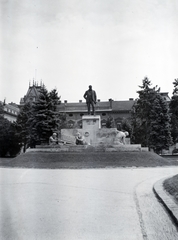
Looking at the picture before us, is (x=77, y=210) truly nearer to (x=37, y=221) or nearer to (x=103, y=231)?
(x=37, y=221)

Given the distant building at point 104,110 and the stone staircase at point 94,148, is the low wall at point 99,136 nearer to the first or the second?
the stone staircase at point 94,148

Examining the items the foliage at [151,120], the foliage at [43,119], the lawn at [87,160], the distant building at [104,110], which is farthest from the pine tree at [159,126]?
the distant building at [104,110]

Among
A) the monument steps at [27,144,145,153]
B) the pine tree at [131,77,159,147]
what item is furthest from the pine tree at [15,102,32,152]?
the monument steps at [27,144,145,153]

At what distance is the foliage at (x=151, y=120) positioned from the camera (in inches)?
1731

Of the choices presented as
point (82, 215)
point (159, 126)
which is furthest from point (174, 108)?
point (82, 215)

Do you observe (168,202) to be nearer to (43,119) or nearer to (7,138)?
(43,119)

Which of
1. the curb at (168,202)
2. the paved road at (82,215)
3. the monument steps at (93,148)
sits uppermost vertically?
the monument steps at (93,148)

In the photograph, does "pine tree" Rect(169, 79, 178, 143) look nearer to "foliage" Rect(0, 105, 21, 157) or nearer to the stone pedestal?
the stone pedestal

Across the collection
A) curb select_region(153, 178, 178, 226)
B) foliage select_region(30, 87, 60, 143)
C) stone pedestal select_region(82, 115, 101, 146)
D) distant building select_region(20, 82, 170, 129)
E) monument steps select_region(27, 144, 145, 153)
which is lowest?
curb select_region(153, 178, 178, 226)

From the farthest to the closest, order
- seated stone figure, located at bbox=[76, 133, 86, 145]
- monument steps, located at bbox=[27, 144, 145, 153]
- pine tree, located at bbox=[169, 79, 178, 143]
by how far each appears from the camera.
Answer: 1. pine tree, located at bbox=[169, 79, 178, 143]
2. seated stone figure, located at bbox=[76, 133, 86, 145]
3. monument steps, located at bbox=[27, 144, 145, 153]

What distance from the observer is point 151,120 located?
45.2 meters

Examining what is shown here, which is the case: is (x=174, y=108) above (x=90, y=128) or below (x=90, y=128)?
above

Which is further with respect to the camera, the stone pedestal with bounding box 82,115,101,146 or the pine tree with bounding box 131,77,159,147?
the pine tree with bounding box 131,77,159,147

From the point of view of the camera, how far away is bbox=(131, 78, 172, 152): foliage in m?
44.0
